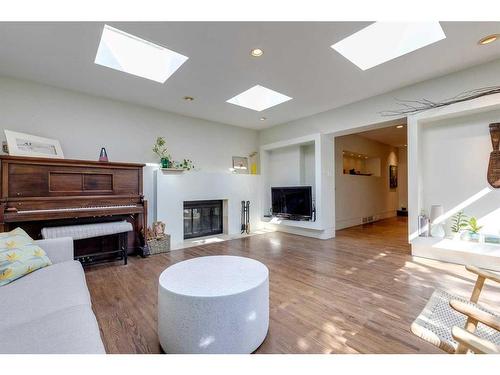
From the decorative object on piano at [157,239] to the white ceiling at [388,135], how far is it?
18.2 ft

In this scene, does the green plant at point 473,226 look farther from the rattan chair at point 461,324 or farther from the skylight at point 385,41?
the skylight at point 385,41

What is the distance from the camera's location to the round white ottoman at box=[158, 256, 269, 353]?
1358 mm

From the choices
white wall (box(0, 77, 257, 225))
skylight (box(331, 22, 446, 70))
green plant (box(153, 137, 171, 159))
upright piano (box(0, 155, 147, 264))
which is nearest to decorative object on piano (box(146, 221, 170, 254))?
upright piano (box(0, 155, 147, 264))

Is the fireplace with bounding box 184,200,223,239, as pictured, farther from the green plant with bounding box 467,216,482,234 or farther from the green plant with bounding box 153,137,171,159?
the green plant with bounding box 467,216,482,234

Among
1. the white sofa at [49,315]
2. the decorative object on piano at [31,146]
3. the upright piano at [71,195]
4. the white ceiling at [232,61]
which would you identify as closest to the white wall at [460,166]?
the white ceiling at [232,61]

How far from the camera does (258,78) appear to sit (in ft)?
10.5

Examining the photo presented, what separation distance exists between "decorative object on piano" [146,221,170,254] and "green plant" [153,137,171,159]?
1298 millimetres

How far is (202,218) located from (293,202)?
6.81ft
